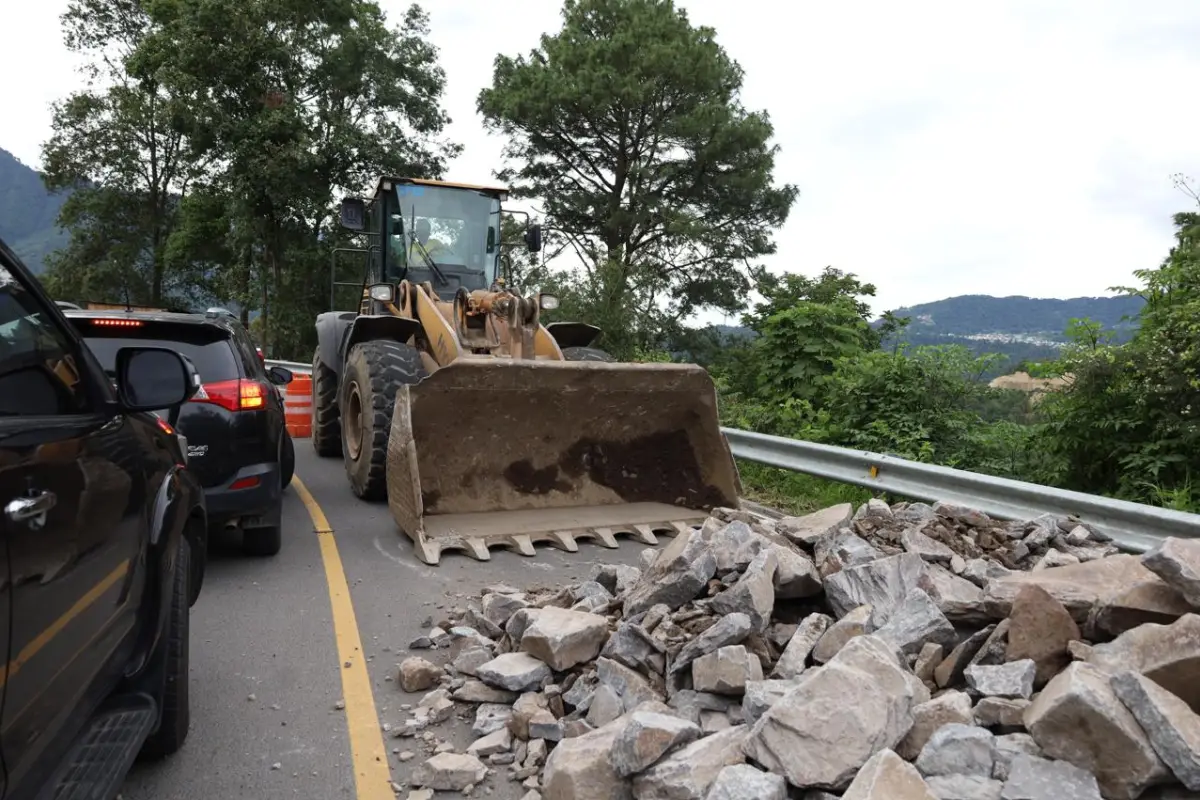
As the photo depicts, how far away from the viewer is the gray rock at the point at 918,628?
3.42 meters

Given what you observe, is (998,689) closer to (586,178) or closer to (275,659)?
(275,659)

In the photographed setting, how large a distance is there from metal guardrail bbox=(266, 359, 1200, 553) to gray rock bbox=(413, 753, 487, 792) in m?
3.86

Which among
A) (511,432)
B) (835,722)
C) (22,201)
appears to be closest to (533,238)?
(511,432)

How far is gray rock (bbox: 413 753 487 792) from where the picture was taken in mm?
3211

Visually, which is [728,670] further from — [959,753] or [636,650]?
[959,753]

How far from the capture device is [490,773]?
334cm

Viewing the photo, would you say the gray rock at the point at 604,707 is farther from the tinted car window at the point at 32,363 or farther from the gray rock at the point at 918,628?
the tinted car window at the point at 32,363

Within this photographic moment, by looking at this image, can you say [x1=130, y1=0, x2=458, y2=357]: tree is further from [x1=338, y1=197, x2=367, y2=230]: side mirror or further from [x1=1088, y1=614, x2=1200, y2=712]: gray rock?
[x1=1088, y1=614, x2=1200, y2=712]: gray rock

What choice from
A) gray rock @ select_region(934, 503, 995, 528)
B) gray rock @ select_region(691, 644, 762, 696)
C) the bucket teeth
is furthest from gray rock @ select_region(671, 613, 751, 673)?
the bucket teeth

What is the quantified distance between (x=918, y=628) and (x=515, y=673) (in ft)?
5.51

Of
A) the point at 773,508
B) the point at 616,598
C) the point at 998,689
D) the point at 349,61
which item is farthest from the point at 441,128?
the point at 998,689

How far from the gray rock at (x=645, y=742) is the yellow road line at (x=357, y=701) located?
0.84m

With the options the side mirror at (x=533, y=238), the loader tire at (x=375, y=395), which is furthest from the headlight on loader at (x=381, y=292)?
the side mirror at (x=533, y=238)

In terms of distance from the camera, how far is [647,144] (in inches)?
1103
